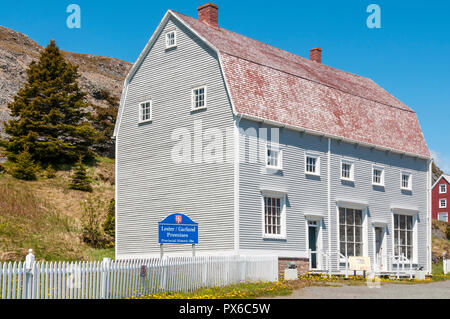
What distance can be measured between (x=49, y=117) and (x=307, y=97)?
23.1 meters

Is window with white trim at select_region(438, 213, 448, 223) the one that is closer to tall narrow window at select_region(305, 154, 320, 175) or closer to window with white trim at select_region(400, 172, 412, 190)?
window with white trim at select_region(400, 172, 412, 190)

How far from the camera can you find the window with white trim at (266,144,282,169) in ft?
88.9

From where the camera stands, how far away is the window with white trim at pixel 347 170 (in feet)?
101

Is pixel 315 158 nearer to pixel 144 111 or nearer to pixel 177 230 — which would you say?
pixel 144 111

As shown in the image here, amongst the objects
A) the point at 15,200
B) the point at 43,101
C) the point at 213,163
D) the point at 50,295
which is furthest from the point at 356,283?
the point at 43,101

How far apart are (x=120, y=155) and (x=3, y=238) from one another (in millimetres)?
7285

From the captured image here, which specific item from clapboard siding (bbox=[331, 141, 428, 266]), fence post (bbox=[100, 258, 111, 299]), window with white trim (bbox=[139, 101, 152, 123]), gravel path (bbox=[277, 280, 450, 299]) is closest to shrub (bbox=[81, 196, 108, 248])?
window with white trim (bbox=[139, 101, 152, 123])

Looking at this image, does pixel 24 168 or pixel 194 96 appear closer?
pixel 194 96

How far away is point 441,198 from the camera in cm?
8625

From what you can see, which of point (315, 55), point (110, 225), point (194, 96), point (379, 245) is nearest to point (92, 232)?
point (110, 225)

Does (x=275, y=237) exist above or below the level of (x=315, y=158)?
below

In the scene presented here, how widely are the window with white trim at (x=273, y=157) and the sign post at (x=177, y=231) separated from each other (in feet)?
19.6

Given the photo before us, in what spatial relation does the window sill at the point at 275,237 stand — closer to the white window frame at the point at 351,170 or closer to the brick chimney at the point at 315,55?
the white window frame at the point at 351,170

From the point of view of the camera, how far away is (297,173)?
93.0ft
